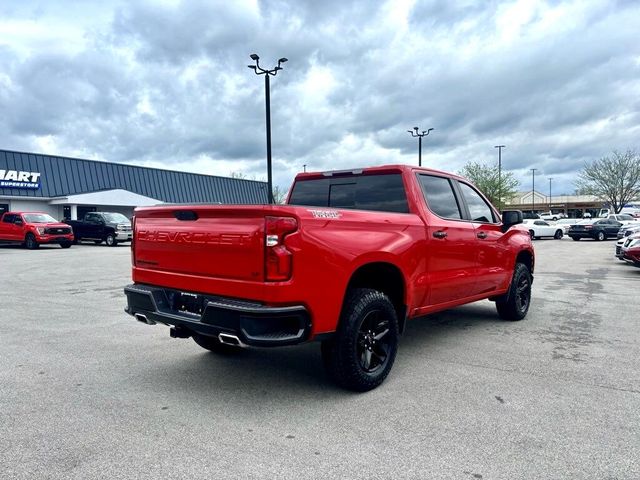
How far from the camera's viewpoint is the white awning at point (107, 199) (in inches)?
1271

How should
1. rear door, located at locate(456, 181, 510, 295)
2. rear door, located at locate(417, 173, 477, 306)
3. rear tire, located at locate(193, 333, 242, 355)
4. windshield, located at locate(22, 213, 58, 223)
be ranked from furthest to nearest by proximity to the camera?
windshield, located at locate(22, 213, 58, 223)
rear door, located at locate(456, 181, 510, 295)
rear tire, located at locate(193, 333, 242, 355)
rear door, located at locate(417, 173, 477, 306)

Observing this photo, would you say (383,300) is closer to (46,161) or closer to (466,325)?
(466,325)

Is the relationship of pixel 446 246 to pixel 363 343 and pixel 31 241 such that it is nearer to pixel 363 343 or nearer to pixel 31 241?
pixel 363 343

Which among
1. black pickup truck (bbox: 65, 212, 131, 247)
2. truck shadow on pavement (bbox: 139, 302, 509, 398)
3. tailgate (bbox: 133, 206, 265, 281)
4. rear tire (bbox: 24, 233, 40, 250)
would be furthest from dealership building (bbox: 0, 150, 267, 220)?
tailgate (bbox: 133, 206, 265, 281)

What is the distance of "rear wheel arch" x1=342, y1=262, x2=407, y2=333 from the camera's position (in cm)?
429

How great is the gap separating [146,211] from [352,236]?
1921 millimetres

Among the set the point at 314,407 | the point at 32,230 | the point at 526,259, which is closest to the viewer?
the point at 314,407

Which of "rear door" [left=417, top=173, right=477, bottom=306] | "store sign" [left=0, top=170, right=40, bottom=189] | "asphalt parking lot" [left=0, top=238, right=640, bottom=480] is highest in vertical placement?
"store sign" [left=0, top=170, right=40, bottom=189]

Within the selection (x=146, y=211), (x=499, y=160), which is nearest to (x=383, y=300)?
(x=146, y=211)

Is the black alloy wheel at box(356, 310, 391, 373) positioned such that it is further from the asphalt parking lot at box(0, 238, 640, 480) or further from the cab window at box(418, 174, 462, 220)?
the cab window at box(418, 174, 462, 220)

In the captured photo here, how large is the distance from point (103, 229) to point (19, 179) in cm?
948

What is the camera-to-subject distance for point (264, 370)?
15.5ft

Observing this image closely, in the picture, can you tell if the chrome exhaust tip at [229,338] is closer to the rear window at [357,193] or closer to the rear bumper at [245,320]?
the rear bumper at [245,320]

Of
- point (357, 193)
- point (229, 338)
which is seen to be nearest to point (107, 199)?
point (357, 193)
